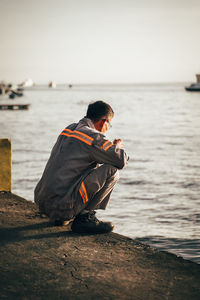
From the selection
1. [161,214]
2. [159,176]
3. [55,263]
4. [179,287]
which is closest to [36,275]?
[55,263]

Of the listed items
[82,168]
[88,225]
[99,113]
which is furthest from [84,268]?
[99,113]

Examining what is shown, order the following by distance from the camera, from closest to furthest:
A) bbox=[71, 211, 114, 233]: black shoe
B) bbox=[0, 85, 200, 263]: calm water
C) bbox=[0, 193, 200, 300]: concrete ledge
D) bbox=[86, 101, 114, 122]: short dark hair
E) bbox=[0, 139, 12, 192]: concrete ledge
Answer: bbox=[0, 193, 200, 300]: concrete ledge, bbox=[86, 101, 114, 122]: short dark hair, bbox=[71, 211, 114, 233]: black shoe, bbox=[0, 139, 12, 192]: concrete ledge, bbox=[0, 85, 200, 263]: calm water

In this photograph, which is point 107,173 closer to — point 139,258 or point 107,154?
point 107,154

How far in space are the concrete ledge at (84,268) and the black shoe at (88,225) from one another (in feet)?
0.22

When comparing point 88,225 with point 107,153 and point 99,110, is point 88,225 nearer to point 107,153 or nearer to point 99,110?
point 107,153

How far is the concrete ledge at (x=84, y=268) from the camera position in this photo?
2.53m

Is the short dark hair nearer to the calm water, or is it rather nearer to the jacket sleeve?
the jacket sleeve

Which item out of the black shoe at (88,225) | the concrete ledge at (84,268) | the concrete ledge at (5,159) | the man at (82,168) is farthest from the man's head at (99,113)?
the concrete ledge at (5,159)

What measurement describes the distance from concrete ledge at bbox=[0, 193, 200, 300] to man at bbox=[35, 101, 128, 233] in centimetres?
32

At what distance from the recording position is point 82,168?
3480 millimetres

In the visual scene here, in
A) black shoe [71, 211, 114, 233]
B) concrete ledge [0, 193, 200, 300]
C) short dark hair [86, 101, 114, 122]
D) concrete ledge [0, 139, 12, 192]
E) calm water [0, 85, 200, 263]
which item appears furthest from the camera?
calm water [0, 85, 200, 263]

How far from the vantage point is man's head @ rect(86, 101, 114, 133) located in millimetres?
3488

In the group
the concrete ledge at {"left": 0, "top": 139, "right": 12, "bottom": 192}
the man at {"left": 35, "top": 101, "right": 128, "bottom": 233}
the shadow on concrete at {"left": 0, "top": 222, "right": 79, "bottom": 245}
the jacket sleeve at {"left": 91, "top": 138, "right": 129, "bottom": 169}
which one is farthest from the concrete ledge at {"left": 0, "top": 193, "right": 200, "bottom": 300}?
the concrete ledge at {"left": 0, "top": 139, "right": 12, "bottom": 192}

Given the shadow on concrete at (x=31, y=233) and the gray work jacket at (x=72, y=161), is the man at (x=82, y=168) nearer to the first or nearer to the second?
the gray work jacket at (x=72, y=161)
